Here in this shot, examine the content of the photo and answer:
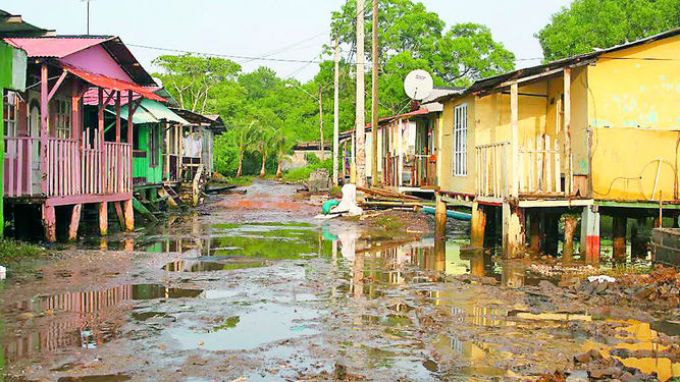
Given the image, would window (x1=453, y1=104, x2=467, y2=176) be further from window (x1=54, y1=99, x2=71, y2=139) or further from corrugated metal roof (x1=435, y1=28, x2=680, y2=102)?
window (x1=54, y1=99, x2=71, y2=139)

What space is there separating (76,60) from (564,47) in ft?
106

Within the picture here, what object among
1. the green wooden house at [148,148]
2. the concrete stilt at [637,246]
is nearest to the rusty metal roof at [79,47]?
the green wooden house at [148,148]

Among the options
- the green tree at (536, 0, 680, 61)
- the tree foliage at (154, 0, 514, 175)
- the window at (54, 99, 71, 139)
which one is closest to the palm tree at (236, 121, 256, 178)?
the tree foliage at (154, 0, 514, 175)

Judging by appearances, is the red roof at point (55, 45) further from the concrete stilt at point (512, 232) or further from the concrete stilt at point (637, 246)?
the concrete stilt at point (637, 246)

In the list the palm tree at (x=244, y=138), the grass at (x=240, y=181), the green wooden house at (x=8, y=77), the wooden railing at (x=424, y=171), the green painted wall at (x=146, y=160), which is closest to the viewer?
the green wooden house at (x=8, y=77)

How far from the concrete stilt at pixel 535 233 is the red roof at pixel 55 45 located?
10.9 meters

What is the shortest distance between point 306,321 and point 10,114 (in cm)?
1169

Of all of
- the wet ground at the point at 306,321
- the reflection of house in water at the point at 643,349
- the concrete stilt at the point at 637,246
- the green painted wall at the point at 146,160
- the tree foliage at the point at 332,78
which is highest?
the tree foliage at the point at 332,78

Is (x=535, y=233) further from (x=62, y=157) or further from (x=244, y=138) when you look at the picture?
(x=244, y=138)

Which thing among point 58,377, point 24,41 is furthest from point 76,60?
point 58,377

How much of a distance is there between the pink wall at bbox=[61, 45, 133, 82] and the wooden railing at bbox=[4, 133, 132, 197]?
1.85 meters

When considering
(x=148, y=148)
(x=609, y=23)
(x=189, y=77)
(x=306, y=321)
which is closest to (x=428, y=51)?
(x=609, y=23)

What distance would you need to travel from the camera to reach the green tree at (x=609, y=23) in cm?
3934

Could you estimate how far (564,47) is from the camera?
141ft
